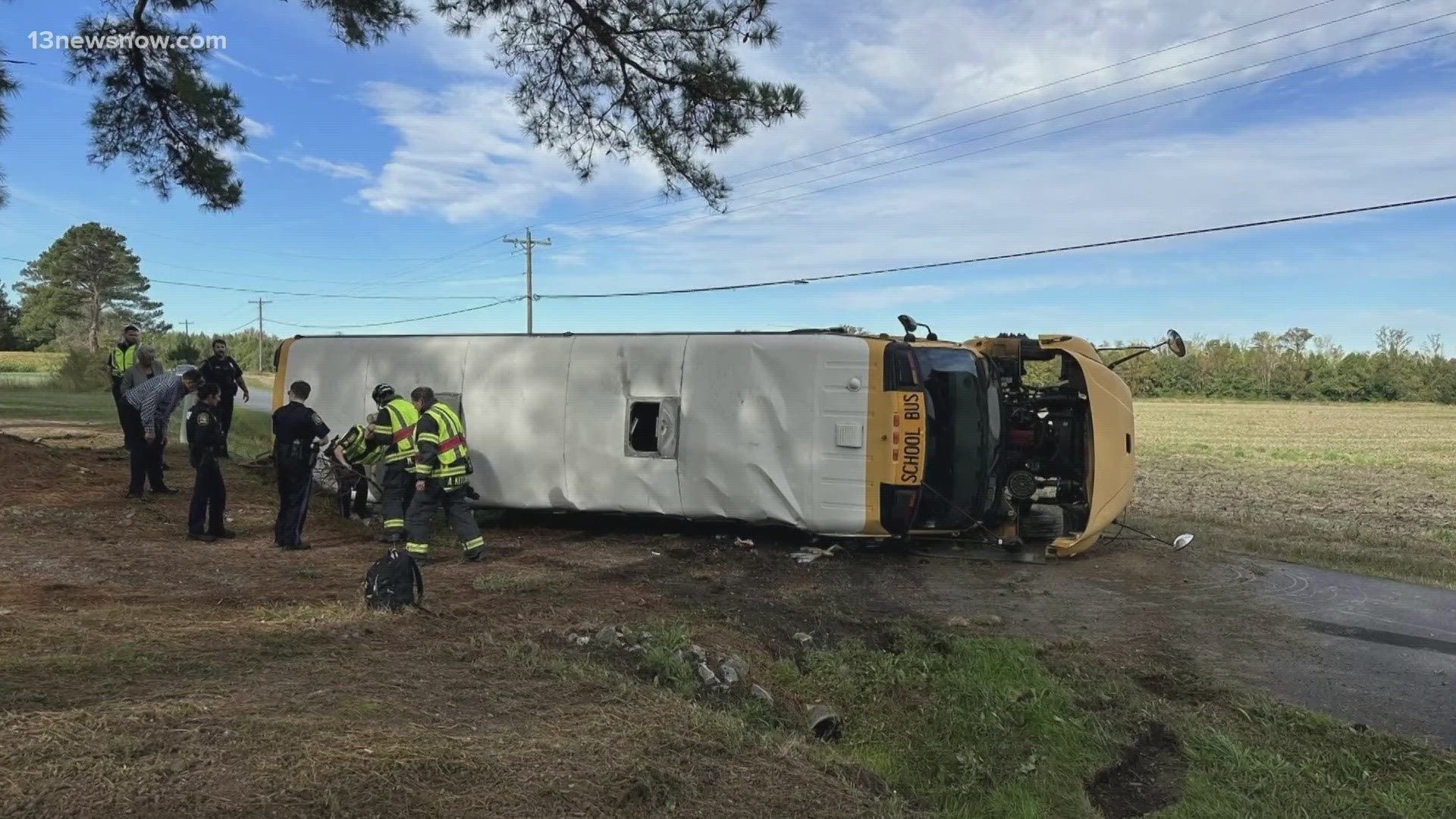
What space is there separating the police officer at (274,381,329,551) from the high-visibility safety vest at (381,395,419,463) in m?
0.64

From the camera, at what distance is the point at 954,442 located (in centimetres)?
791

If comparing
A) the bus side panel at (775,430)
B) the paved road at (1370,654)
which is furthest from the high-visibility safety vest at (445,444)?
the paved road at (1370,654)

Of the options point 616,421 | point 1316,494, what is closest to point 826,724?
point 616,421

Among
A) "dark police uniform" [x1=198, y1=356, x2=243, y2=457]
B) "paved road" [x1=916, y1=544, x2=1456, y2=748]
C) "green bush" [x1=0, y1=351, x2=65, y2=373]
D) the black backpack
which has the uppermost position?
"green bush" [x1=0, y1=351, x2=65, y2=373]

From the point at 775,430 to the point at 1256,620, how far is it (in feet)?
13.2

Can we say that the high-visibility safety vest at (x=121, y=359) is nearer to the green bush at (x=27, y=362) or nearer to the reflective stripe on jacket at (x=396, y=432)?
the reflective stripe on jacket at (x=396, y=432)

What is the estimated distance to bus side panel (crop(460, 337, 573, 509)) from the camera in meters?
8.60

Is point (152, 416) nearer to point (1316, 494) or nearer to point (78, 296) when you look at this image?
point (1316, 494)

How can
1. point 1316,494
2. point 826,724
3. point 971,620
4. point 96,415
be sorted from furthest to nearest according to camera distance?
point 96,415 → point 1316,494 → point 971,620 → point 826,724

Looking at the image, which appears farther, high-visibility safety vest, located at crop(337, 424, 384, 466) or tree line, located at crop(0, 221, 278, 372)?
tree line, located at crop(0, 221, 278, 372)

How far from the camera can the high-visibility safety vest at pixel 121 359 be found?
10.0 m

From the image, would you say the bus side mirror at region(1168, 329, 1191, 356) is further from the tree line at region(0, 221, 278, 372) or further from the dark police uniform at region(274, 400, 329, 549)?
the tree line at region(0, 221, 278, 372)

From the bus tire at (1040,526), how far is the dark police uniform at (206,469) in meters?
7.32

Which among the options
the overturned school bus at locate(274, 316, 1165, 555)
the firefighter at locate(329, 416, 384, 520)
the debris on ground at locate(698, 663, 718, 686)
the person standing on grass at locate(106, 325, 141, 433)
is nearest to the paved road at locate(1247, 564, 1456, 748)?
the overturned school bus at locate(274, 316, 1165, 555)
